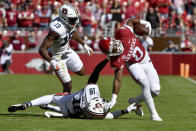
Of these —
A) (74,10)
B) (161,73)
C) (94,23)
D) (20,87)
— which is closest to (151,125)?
(74,10)

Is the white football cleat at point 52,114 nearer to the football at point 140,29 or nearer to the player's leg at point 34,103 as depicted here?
the player's leg at point 34,103

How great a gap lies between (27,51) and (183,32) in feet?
25.6

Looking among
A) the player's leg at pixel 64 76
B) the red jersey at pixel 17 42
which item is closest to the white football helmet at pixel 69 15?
the player's leg at pixel 64 76

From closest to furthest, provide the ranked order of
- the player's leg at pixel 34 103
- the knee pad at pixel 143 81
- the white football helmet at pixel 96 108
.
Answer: the white football helmet at pixel 96 108 < the player's leg at pixel 34 103 < the knee pad at pixel 143 81

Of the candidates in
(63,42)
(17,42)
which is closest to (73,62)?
(63,42)

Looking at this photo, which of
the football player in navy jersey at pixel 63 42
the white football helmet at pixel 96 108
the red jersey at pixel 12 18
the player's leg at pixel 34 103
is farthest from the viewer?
the red jersey at pixel 12 18

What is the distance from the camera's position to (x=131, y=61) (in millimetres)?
9406

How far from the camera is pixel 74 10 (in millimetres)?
10719

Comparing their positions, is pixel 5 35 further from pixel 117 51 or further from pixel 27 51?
pixel 117 51

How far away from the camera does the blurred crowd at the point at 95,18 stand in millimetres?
25203

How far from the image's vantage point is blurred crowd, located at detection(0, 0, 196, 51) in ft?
82.7

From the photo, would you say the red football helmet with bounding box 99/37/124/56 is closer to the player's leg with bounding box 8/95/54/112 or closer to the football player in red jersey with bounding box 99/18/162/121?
the football player in red jersey with bounding box 99/18/162/121

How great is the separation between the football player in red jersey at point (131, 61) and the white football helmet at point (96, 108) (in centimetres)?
27

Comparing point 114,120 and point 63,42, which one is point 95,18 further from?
point 114,120
